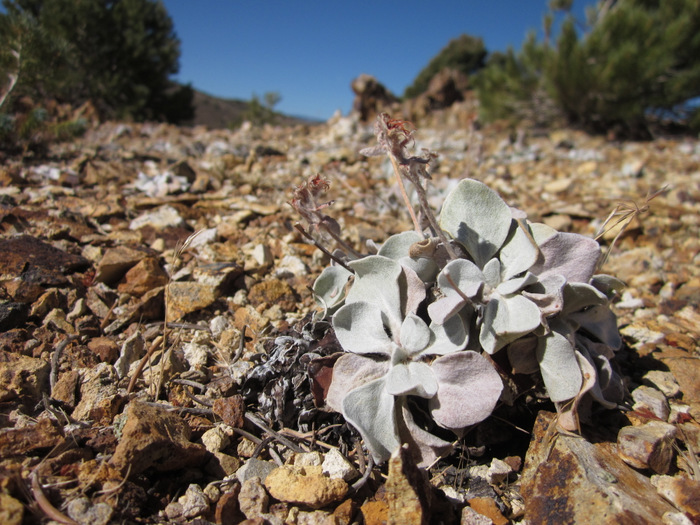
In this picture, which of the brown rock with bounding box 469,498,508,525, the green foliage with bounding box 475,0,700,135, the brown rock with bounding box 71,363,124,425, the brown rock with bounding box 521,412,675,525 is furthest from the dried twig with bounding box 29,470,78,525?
the green foliage with bounding box 475,0,700,135

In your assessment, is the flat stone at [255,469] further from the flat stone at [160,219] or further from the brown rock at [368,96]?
the brown rock at [368,96]

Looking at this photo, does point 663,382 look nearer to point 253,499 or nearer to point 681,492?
point 681,492

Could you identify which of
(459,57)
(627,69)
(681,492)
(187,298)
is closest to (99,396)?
(187,298)

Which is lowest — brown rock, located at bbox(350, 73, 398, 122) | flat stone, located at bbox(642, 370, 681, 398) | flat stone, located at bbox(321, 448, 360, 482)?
flat stone, located at bbox(321, 448, 360, 482)

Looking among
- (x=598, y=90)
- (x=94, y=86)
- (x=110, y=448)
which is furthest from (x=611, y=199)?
(x=94, y=86)

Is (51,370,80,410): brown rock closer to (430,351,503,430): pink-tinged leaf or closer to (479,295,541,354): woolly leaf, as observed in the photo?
(430,351,503,430): pink-tinged leaf

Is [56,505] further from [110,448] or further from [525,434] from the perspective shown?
[525,434]
